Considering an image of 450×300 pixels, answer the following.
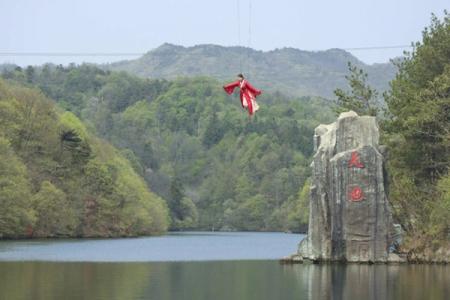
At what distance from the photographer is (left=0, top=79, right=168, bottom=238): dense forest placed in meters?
79.9

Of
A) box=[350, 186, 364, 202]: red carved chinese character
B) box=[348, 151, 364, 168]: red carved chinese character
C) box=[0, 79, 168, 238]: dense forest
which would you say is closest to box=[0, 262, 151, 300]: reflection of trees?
box=[350, 186, 364, 202]: red carved chinese character

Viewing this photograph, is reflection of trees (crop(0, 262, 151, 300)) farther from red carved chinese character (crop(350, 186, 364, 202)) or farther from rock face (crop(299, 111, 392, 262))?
red carved chinese character (crop(350, 186, 364, 202))

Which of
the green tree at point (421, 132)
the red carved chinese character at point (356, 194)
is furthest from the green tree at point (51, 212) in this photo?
the red carved chinese character at point (356, 194)

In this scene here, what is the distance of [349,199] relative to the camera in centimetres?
4844

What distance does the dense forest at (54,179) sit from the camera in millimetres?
79938

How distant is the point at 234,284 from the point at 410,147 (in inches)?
920

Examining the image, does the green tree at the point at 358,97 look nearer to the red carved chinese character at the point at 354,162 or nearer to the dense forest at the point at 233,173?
the red carved chinese character at the point at 354,162

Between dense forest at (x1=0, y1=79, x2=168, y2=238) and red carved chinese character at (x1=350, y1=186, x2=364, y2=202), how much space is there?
124 ft

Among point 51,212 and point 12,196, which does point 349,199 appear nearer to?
point 12,196

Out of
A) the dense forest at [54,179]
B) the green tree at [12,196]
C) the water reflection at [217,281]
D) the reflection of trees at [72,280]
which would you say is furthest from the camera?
the dense forest at [54,179]

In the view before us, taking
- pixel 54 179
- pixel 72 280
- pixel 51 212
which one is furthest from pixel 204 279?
pixel 54 179

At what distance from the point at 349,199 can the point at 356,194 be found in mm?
464

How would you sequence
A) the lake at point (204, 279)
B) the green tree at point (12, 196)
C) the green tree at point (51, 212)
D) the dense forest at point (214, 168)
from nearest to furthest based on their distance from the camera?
1. the lake at point (204, 279)
2. the dense forest at point (214, 168)
3. the green tree at point (12, 196)
4. the green tree at point (51, 212)

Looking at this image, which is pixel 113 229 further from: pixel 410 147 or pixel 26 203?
pixel 410 147
